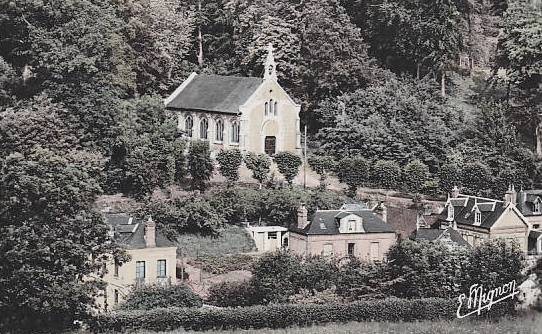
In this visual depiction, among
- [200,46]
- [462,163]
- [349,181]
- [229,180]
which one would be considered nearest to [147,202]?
[229,180]

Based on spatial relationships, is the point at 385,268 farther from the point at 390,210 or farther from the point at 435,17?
the point at 435,17

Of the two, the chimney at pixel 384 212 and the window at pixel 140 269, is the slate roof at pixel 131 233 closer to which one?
the window at pixel 140 269

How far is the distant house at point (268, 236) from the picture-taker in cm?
3334

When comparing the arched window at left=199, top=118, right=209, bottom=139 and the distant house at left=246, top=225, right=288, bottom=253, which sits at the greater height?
the arched window at left=199, top=118, right=209, bottom=139

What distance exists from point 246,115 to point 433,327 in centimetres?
2086

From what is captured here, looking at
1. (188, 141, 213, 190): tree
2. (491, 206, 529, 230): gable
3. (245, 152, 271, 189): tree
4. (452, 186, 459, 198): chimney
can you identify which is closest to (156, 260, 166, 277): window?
(188, 141, 213, 190): tree

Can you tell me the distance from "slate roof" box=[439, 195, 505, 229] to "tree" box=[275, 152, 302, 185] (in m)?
6.06

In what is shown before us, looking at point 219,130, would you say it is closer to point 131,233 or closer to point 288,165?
point 288,165

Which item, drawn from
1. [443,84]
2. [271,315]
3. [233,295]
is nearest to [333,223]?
[233,295]

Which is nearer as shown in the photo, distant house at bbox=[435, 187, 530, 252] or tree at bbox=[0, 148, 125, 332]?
tree at bbox=[0, 148, 125, 332]

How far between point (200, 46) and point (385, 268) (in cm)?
2244

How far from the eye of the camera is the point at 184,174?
118 ft

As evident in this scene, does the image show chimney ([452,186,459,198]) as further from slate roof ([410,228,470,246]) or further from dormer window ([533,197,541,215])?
slate roof ([410,228,470,246])

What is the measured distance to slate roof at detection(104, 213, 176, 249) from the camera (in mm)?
28438
